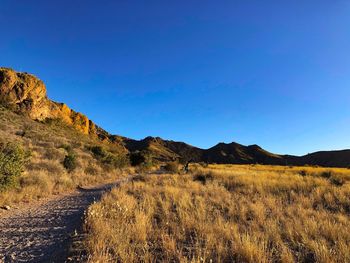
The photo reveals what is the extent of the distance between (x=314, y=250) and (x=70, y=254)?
4410 mm

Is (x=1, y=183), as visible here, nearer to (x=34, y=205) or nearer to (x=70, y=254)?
(x=34, y=205)

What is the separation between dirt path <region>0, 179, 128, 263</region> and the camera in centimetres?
490

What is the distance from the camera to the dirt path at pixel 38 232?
4.90 m

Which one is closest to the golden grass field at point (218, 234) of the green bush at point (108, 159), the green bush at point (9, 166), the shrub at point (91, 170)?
the green bush at point (9, 166)

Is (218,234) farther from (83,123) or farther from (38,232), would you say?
(83,123)

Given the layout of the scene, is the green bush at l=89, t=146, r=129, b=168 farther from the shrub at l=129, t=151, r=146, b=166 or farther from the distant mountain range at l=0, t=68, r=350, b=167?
the distant mountain range at l=0, t=68, r=350, b=167

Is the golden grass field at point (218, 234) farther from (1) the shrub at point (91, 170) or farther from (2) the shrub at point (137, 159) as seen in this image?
(2) the shrub at point (137, 159)

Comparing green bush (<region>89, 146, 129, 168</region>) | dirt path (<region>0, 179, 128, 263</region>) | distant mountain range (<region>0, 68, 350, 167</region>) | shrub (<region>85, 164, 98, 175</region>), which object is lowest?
dirt path (<region>0, 179, 128, 263</region>)

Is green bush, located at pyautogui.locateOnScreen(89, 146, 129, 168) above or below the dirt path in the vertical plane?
above

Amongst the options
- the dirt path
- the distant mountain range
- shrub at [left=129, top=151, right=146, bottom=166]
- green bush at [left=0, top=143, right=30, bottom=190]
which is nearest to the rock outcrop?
the distant mountain range

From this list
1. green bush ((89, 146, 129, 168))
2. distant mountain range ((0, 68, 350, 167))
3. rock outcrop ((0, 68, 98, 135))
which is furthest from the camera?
distant mountain range ((0, 68, 350, 167))

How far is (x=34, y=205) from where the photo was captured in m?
9.76

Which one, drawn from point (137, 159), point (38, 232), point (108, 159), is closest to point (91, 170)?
point (108, 159)

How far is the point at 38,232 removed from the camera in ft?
20.7
